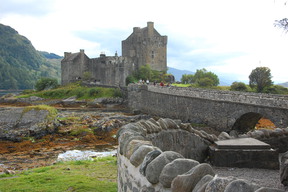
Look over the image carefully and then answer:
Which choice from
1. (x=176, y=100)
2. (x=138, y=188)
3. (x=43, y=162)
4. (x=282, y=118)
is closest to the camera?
(x=138, y=188)

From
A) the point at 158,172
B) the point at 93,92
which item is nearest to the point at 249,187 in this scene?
the point at 158,172

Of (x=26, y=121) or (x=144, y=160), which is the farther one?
(x=26, y=121)

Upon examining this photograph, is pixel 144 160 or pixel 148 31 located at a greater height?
pixel 148 31

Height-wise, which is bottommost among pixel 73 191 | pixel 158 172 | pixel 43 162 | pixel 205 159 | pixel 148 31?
pixel 43 162

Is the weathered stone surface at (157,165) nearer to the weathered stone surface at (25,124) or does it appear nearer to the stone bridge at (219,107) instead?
the stone bridge at (219,107)

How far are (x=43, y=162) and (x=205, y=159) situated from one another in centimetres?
1441

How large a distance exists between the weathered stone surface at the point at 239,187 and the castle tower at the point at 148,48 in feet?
223

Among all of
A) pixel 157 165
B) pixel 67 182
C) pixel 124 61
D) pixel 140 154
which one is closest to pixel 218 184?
pixel 157 165

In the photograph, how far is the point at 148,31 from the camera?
71.6 metres

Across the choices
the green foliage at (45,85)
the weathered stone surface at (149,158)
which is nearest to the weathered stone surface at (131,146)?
the weathered stone surface at (149,158)

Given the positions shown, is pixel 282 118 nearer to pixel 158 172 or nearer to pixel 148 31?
pixel 158 172

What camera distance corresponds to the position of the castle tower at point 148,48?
231 ft

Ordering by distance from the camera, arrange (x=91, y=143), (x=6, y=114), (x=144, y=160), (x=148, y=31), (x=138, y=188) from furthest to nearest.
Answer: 1. (x=148, y=31)
2. (x=6, y=114)
3. (x=91, y=143)
4. (x=138, y=188)
5. (x=144, y=160)

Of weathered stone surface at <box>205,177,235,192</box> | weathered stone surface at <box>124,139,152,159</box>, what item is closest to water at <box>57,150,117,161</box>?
weathered stone surface at <box>124,139,152,159</box>
